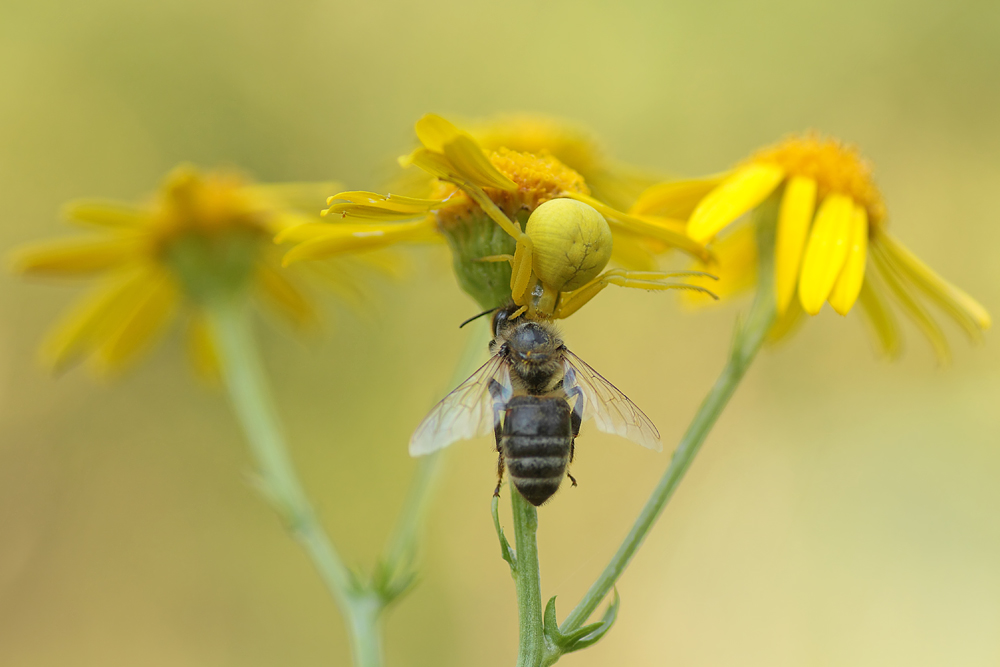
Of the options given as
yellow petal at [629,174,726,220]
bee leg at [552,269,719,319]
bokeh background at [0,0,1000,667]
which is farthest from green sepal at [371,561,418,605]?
bokeh background at [0,0,1000,667]

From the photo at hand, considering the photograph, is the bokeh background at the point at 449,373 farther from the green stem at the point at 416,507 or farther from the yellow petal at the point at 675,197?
the yellow petal at the point at 675,197

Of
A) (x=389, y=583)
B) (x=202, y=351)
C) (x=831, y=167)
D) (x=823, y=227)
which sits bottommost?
(x=389, y=583)

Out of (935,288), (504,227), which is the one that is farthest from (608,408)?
(935,288)

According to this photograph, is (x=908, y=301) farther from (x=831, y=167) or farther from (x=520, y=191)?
(x=520, y=191)

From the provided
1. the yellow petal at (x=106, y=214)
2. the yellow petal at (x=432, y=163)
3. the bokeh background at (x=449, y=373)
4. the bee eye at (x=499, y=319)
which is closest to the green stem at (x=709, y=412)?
the bee eye at (x=499, y=319)

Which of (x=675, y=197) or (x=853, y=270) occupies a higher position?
(x=675, y=197)
